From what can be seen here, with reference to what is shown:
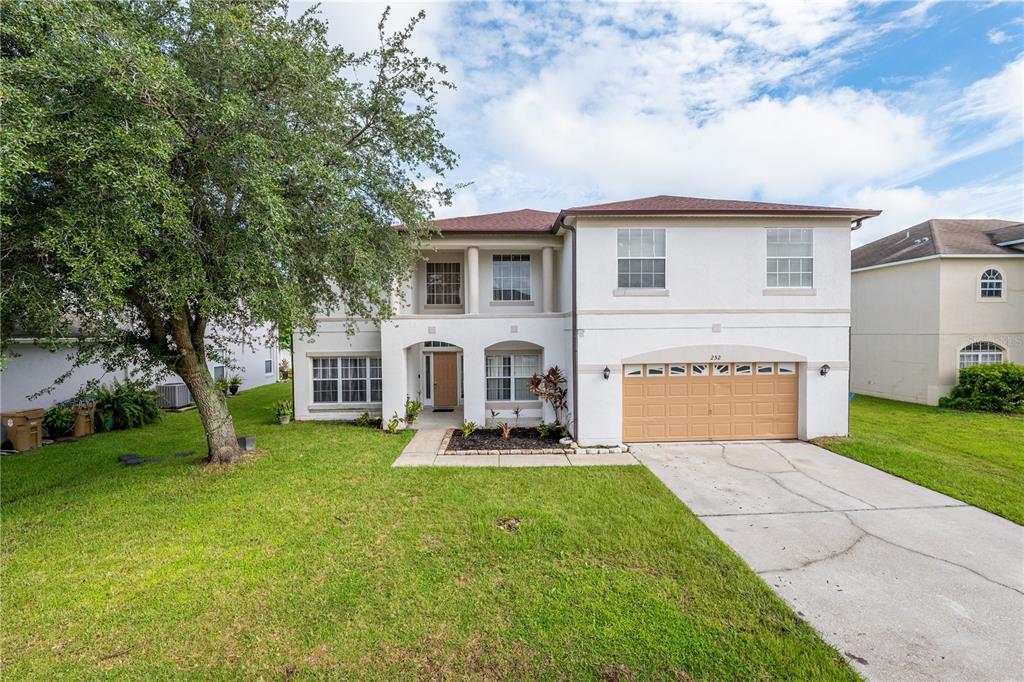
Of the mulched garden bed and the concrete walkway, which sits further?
the mulched garden bed

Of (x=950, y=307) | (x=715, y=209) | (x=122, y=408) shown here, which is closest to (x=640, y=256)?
(x=715, y=209)

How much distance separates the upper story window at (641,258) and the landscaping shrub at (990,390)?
13462 millimetres

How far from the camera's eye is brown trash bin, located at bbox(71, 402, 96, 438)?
11222 millimetres

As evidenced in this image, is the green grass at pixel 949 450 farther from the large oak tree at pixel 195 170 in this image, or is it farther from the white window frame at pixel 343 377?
the white window frame at pixel 343 377

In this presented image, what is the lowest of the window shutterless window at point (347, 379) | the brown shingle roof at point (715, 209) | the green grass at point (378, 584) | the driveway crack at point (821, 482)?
the driveway crack at point (821, 482)

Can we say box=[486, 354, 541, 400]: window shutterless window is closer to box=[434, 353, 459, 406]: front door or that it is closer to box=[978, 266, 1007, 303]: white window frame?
box=[434, 353, 459, 406]: front door

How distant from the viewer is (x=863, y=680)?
10.2ft

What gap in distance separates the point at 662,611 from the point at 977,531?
535 cm

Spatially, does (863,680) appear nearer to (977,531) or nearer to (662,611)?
(662,611)

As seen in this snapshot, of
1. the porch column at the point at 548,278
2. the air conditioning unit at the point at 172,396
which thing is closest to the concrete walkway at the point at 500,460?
the porch column at the point at 548,278

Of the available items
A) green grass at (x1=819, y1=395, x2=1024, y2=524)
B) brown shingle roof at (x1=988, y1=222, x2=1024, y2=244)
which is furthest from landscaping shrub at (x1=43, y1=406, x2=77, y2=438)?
brown shingle roof at (x1=988, y1=222, x2=1024, y2=244)

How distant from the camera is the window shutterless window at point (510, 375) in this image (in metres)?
12.3

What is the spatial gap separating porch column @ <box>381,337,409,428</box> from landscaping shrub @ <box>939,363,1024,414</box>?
19.3 metres

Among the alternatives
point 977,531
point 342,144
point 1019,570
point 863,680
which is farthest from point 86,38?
point 977,531
